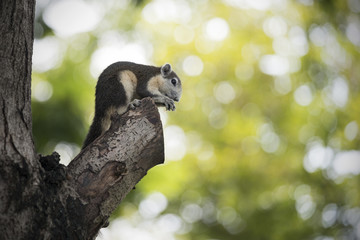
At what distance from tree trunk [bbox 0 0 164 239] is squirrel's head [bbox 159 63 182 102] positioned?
115 inches

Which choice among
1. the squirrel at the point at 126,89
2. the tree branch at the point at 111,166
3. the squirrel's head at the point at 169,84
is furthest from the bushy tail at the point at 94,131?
the tree branch at the point at 111,166

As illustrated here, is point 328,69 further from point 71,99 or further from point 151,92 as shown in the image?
point 151,92

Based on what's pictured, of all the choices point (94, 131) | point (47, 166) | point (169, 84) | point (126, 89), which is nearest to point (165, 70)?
point (169, 84)

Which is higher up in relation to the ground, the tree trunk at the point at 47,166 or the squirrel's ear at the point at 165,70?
the squirrel's ear at the point at 165,70

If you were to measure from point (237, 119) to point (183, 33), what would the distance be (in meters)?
3.86

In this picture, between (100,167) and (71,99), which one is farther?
(71,99)

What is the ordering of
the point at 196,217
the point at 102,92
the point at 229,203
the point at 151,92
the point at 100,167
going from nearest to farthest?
the point at 100,167
the point at 102,92
the point at 151,92
the point at 229,203
the point at 196,217

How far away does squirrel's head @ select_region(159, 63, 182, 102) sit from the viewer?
22.8 ft

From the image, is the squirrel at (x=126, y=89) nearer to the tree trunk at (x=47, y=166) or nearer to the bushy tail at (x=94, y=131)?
the bushy tail at (x=94, y=131)

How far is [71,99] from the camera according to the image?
9.38 m

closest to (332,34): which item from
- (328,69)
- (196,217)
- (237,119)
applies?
(328,69)

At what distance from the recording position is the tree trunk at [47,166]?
10.7 ft

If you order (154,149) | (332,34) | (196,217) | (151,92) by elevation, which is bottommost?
(154,149)

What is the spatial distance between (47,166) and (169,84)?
3.61m
